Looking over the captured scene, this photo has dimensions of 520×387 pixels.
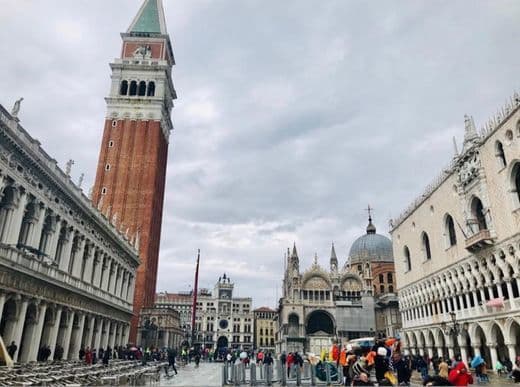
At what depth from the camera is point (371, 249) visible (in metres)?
81.5

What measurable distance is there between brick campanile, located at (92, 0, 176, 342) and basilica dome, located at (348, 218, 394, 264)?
4050 cm

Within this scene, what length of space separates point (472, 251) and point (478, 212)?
3.43 m

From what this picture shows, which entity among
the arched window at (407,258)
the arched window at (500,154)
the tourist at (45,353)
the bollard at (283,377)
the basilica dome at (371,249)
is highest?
the basilica dome at (371,249)

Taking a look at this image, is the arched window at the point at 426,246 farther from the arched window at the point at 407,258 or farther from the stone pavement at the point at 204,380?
the stone pavement at the point at 204,380

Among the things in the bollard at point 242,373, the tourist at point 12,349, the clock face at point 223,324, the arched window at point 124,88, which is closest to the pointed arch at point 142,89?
the arched window at point 124,88

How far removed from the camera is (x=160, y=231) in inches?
2640

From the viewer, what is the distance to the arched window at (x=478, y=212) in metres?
32.0

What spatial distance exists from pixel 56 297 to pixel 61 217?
5.45 meters

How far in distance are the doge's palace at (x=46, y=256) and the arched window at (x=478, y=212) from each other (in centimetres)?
3140

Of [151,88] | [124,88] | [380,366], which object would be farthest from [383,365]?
[124,88]

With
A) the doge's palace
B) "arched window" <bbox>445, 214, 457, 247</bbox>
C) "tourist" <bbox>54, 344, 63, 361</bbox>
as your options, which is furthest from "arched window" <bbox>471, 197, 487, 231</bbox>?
"tourist" <bbox>54, 344, 63, 361</bbox>

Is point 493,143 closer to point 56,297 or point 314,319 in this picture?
point 56,297

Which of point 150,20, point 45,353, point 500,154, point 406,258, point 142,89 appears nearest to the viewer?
point 45,353

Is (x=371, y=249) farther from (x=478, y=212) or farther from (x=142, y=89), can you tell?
(x=142, y=89)
